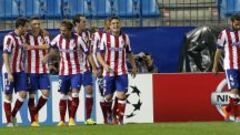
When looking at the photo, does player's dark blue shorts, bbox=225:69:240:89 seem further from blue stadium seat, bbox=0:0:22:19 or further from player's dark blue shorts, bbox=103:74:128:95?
blue stadium seat, bbox=0:0:22:19

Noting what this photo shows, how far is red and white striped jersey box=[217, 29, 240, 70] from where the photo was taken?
15.0 meters

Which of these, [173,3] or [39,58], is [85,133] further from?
[173,3]

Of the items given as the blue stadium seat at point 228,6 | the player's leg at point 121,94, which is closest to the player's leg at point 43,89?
the player's leg at point 121,94

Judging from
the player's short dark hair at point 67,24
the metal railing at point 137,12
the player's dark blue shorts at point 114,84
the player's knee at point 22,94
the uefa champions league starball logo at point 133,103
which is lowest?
the uefa champions league starball logo at point 133,103

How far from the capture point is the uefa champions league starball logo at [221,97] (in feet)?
56.0

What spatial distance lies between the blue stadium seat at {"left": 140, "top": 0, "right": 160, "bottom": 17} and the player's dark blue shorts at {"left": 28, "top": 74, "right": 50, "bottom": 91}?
6.16 metres

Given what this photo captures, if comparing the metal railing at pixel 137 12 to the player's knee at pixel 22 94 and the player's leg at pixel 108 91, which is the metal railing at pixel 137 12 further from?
the player's knee at pixel 22 94

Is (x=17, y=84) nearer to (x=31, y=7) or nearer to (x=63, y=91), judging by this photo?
(x=63, y=91)

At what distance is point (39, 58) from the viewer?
49.8 ft

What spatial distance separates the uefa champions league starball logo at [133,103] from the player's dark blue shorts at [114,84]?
2519mm

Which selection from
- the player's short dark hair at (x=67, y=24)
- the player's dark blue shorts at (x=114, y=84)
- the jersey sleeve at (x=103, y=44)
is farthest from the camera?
the jersey sleeve at (x=103, y=44)

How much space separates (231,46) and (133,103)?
9.88 feet

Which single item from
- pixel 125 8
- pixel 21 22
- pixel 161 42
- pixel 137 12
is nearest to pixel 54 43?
pixel 21 22

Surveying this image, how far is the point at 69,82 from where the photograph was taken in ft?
47.6
